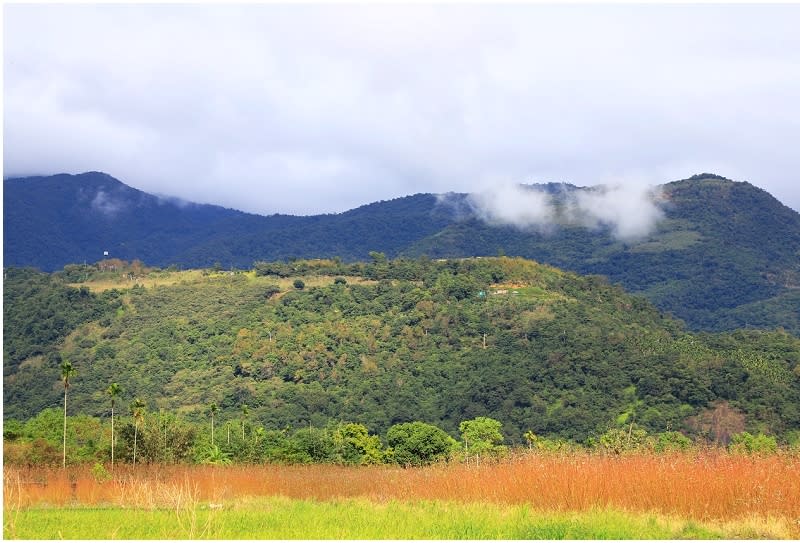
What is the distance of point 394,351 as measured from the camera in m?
77.4

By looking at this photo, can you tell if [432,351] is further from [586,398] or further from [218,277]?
[218,277]

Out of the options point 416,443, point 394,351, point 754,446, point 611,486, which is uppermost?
point 611,486

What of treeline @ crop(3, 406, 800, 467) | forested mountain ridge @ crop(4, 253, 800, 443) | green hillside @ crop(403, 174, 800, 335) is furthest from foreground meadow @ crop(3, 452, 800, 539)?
green hillside @ crop(403, 174, 800, 335)

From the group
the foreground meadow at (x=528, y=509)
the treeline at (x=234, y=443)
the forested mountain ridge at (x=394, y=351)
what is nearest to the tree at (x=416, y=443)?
the treeline at (x=234, y=443)

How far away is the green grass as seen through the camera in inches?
459

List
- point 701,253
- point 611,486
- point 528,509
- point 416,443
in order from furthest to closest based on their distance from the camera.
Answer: point 701,253
point 416,443
point 528,509
point 611,486

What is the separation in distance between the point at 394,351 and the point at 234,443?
110 ft

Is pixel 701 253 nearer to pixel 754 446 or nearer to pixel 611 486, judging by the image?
pixel 754 446

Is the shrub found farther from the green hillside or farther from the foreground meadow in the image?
the green hillside

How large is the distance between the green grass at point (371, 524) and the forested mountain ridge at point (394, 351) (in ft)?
133

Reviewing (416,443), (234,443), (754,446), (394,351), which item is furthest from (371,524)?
(394,351)

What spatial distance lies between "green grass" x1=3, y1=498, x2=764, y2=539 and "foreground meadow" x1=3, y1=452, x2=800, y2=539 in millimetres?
21

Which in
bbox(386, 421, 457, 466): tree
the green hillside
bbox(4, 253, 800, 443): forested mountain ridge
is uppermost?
the green hillside

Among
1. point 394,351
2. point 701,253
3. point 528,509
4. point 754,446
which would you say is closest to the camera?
point 528,509
